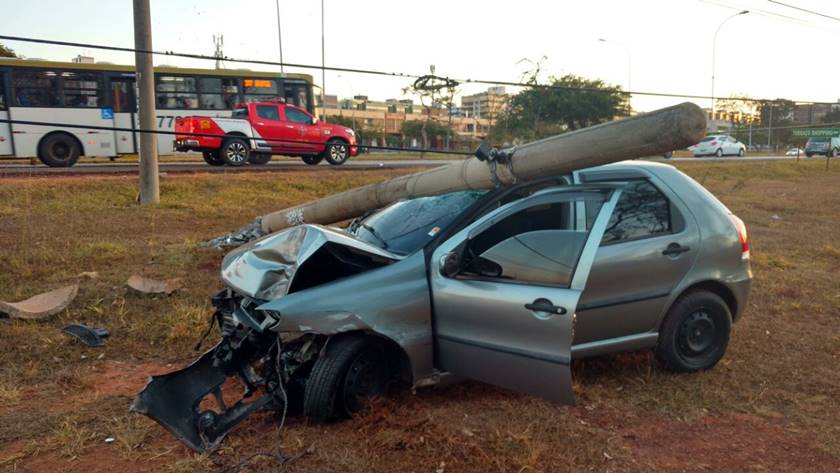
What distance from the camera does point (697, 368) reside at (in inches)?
171

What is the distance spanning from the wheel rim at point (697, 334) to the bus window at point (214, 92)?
17.8 m

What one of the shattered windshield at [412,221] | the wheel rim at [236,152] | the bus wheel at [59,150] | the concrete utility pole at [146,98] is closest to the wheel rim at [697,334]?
the shattered windshield at [412,221]

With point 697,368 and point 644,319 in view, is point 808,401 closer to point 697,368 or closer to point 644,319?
point 697,368

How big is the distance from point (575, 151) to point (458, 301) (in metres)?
1.25

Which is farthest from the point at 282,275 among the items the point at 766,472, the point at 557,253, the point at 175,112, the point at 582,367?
the point at 175,112

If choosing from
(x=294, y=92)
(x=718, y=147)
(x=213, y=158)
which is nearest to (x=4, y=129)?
(x=213, y=158)

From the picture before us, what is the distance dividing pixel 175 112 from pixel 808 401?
61.3ft

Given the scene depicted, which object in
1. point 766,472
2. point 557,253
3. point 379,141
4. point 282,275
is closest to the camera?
point 766,472

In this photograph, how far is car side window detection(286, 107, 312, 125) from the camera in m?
17.9

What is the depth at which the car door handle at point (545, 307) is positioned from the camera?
3133 millimetres

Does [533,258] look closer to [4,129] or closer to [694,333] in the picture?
[694,333]

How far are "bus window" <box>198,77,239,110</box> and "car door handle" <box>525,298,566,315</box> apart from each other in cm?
1810

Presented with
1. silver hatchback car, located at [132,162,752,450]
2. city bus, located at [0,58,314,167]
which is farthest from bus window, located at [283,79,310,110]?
silver hatchback car, located at [132,162,752,450]

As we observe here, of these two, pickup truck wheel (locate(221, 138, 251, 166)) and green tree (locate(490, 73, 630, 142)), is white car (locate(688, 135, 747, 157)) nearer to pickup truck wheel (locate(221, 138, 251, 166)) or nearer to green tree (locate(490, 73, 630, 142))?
green tree (locate(490, 73, 630, 142))
